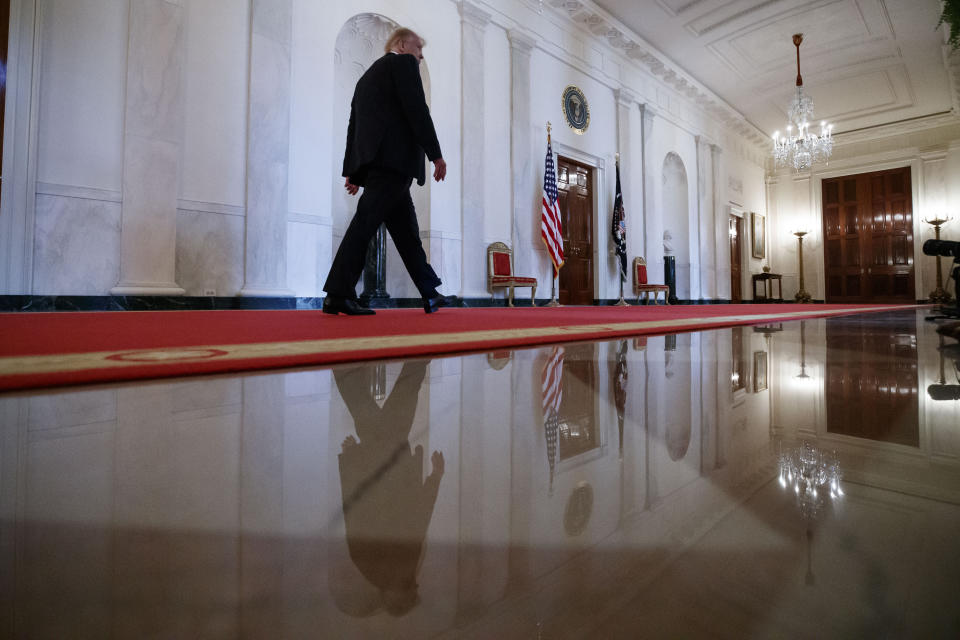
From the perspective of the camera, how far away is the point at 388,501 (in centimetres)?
28

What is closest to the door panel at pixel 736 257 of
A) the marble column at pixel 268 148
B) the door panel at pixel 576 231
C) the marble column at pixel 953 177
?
the marble column at pixel 953 177

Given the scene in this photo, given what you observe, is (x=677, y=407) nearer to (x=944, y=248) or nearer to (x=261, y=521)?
(x=261, y=521)

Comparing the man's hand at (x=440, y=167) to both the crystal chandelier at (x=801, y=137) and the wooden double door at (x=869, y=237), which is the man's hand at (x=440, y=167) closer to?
the crystal chandelier at (x=801, y=137)

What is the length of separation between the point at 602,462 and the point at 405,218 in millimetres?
2418

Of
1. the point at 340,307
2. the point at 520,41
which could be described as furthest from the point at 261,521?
the point at 520,41

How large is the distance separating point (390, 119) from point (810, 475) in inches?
98.2

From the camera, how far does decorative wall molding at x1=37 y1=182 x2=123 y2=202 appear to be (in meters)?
3.37

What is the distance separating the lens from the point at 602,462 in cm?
36

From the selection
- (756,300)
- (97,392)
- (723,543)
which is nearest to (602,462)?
(723,543)

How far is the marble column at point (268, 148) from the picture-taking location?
4152 millimetres

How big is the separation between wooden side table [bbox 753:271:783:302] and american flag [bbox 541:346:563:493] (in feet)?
40.8

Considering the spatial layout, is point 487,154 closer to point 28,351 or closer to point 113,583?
point 28,351

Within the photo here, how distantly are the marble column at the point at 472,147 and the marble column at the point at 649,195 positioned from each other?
3.62 m

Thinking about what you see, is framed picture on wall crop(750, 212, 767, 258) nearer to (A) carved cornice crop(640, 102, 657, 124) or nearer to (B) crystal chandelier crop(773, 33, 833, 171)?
(B) crystal chandelier crop(773, 33, 833, 171)
